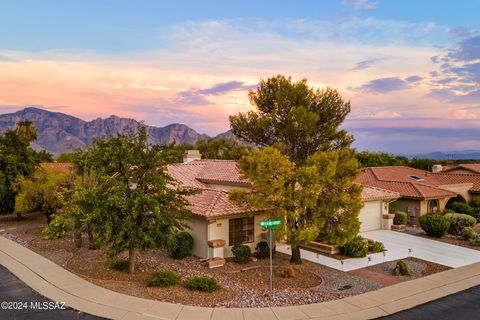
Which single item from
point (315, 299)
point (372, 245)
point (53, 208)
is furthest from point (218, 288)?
point (53, 208)

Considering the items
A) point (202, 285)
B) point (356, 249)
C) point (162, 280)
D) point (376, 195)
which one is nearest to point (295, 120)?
point (356, 249)

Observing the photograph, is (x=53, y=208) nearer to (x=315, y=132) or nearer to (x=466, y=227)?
(x=315, y=132)

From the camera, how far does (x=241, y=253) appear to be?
19.0 meters

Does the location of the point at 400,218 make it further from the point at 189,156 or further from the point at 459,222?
the point at 189,156

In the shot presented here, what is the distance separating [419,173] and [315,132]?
21.6 m

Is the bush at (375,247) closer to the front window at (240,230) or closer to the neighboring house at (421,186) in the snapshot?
the front window at (240,230)

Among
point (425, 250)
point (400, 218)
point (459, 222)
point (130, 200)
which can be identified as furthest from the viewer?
point (400, 218)

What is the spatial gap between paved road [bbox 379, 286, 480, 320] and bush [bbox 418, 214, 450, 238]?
10.7m

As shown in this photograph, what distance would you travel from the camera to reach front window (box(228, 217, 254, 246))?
2027cm

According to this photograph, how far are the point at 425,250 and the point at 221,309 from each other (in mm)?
14337

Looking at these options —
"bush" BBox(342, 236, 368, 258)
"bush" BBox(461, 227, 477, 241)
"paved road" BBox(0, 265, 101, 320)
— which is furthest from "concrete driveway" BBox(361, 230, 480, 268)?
"paved road" BBox(0, 265, 101, 320)

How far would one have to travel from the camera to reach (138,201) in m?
15.1


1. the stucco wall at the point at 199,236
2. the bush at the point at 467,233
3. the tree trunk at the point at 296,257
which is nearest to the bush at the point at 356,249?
the tree trunk at the point at 296,257

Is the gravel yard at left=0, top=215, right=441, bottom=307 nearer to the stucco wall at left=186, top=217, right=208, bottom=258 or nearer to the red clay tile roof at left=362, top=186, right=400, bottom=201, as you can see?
the stucco wall at left=186, top=217, right=208, bottom=258
